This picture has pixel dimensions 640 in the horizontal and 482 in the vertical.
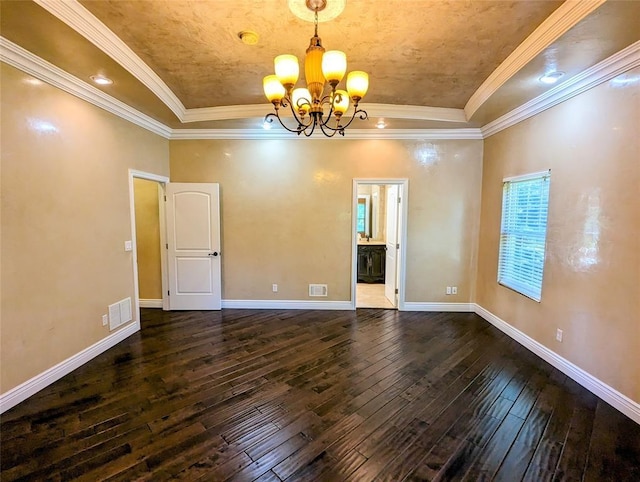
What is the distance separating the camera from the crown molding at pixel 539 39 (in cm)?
196

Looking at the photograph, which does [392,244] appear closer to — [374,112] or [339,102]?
[374,112]

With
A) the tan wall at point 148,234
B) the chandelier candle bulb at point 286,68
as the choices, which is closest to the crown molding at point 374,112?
the tan wall at point 148,234

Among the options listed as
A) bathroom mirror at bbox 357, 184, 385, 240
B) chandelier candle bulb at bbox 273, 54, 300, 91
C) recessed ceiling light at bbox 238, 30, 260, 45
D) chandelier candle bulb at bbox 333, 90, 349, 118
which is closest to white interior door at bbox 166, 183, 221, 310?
recessed ceiling light at bbox 238, 30, 260, 45

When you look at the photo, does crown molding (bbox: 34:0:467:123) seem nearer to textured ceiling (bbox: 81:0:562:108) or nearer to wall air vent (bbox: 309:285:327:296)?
textured ceiling (bbox: 81:0:562:108)

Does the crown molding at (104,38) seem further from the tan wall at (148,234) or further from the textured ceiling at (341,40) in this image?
the tan wall at (148,234)

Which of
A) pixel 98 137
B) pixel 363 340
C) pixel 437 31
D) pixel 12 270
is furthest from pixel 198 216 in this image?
pixel 437 31

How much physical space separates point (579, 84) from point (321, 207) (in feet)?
10.6

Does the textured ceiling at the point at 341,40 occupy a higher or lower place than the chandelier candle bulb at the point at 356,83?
higher

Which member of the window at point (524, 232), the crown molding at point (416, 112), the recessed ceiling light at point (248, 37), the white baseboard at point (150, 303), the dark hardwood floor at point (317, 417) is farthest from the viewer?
the white baseboard at point (150, 303)

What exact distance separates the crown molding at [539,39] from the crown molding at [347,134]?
1.10 m

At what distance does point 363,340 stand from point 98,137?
3.85 meters

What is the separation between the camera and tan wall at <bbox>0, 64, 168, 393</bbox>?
2389mm

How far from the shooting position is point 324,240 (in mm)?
4797

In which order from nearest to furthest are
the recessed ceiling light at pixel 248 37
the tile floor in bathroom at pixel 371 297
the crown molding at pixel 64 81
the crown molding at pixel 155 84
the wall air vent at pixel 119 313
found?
the crown molding at pixel 155 84 → the crown molding at pixel 64 81 → the recessed ceiling light at pixel 248 37 → the wall air vent at pixel 119 313 → the tile floor in bathroom at pixel 371 297
